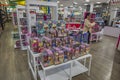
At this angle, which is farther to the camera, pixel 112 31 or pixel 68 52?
pixel 112 31

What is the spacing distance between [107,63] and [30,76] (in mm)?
2503

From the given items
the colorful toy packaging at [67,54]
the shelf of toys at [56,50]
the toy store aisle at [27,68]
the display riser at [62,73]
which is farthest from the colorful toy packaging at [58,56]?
the toy store aisle at [27,68]

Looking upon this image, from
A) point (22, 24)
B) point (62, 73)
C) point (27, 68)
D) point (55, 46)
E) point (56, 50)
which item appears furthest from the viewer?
point (22, 24)

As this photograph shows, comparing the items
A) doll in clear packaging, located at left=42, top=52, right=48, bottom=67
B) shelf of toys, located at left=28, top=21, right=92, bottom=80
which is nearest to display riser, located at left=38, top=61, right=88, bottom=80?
shelf of toys, located at left=28, top=21, right=92, bottom=80

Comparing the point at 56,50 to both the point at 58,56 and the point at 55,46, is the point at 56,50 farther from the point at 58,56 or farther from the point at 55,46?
the point at 55,46

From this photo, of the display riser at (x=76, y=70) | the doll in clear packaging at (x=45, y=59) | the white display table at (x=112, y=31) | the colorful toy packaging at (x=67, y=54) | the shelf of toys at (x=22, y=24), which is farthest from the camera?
the white display table at (x=112, y=31)

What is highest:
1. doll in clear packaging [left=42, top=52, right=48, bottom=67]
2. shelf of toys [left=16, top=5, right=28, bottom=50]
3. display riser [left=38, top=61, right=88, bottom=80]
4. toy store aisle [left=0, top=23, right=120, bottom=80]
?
shelf of toys [left=16, top=5, right=28, bottom=50]

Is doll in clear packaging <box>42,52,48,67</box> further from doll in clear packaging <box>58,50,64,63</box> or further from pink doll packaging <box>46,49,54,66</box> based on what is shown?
doll in clear packaging <box>58,50,64,63</box>

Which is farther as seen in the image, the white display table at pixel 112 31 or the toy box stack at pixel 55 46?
the white display table at pixel 112 31

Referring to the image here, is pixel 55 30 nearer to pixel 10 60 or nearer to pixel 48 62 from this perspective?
pixel 48 62

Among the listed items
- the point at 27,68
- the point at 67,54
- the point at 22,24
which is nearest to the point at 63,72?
the point at 67,54

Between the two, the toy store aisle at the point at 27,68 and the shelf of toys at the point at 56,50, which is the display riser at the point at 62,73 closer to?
the shelf of toys at the point at 56,50

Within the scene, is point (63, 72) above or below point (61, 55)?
below

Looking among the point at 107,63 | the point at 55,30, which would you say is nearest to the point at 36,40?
the point at 55,30
